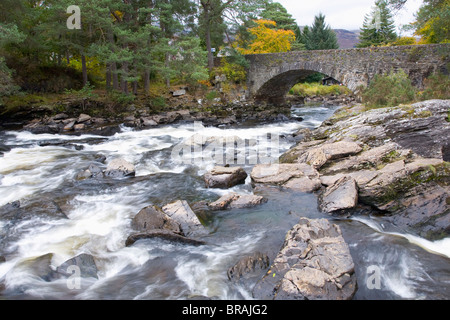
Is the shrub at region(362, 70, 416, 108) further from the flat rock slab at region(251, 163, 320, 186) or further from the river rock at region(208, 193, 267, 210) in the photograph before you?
the river rock at region(208, 193, 267, 210)

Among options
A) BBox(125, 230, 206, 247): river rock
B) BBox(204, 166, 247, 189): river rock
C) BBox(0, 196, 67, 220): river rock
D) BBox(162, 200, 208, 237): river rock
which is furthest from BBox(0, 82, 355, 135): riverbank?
BBox(125, 230, 206, 247): river rock

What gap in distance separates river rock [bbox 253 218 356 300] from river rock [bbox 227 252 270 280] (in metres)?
0.35

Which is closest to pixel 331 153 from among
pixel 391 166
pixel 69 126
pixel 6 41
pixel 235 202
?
pixel 391 166

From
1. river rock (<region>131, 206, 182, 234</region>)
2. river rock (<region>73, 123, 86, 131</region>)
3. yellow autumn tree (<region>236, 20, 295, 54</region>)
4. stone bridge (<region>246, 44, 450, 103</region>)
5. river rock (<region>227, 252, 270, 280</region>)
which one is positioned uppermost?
yellow autumn tree (<region>236, 20, 295, 54</region>)

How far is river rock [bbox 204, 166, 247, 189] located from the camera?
7.99 metres

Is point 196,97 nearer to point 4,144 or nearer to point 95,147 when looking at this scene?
point 95,147

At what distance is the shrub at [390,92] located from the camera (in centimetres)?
1175

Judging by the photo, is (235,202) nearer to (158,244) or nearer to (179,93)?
(158,244)

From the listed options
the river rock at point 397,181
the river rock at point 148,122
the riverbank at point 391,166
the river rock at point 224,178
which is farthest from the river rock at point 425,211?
the river rock at point 148,122

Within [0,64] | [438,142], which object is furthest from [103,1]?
[438,142]

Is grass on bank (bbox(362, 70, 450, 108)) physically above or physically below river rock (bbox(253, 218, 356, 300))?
above

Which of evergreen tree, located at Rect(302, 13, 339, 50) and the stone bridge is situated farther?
evergreen tree, located at Rect(302, 13, 339, 50)
